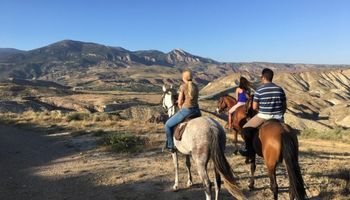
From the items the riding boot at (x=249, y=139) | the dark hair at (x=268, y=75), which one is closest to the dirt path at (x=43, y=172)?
the riding boot at (x=249, y=139)

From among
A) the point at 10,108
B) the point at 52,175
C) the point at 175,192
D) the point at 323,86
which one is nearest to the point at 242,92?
A: the point at 175,192

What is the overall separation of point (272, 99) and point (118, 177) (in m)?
5.53

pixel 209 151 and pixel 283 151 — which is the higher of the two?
pixel 283 151

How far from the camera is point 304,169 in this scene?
1311cm

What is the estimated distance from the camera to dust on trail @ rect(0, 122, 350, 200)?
10562 mm

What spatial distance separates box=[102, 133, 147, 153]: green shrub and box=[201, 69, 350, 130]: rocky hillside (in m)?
16.3

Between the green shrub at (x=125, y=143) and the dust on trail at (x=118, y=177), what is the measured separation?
0.55m

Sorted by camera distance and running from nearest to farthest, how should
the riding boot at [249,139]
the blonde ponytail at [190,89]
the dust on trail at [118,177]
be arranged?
1. the riding boot at [249,139]
2. the blonde ponytail at [190,89]
3. the dust on trail at [118,177]

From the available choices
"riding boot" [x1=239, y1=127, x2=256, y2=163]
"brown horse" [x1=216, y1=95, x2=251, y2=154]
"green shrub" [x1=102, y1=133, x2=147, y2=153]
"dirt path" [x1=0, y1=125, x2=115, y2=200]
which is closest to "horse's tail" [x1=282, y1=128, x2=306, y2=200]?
"riding boot" [x1=239, y1=127, x2=256, y2=163]

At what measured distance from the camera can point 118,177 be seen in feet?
41.0

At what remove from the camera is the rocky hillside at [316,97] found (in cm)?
6100

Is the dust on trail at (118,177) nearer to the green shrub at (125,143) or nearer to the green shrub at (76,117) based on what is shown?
the green shrub at (125,143)

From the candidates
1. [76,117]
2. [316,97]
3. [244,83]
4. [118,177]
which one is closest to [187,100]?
[244,83]

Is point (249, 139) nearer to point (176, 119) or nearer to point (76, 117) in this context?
point (176, 119)
